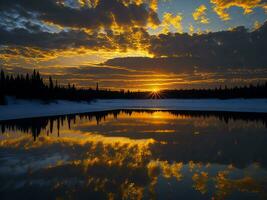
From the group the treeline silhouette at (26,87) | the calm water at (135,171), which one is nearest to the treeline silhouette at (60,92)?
the treeline silhouette at (26,87)

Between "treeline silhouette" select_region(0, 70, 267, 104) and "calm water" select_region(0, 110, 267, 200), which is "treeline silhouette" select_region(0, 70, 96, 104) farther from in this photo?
"calm water" select_region(0, 110, 267, 200)

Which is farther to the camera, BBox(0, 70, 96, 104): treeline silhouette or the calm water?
BBox(0, 70, 96, 104): treeline silhouette

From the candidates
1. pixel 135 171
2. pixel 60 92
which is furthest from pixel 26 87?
pixel 135 171

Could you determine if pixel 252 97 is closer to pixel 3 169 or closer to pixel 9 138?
pixel 9 138

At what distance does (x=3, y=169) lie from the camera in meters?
14.8

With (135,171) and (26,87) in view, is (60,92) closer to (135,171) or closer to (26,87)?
(26,87)

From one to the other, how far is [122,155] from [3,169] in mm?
6792

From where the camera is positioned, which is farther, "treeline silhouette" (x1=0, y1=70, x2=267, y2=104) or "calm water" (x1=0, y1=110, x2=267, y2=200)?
"treeline silhouette" (x1=0, y1=70, x2=267, y2=104)

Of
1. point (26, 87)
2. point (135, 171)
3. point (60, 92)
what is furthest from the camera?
Result: point (60, 92)

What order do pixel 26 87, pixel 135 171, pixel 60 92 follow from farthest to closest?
pixel 60 92
pixel 26 87
pixel 135 171

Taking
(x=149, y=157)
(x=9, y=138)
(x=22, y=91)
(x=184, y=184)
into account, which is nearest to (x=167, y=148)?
(x=149, y=157)

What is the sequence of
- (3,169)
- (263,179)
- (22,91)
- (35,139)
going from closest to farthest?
(263,179), (3,169), (35,139), (22,91)

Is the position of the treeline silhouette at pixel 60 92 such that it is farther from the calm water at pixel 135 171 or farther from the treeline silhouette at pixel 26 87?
the calm water at pixel 135 171

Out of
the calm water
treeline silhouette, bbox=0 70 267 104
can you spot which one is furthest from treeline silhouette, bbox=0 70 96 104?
the calm water
